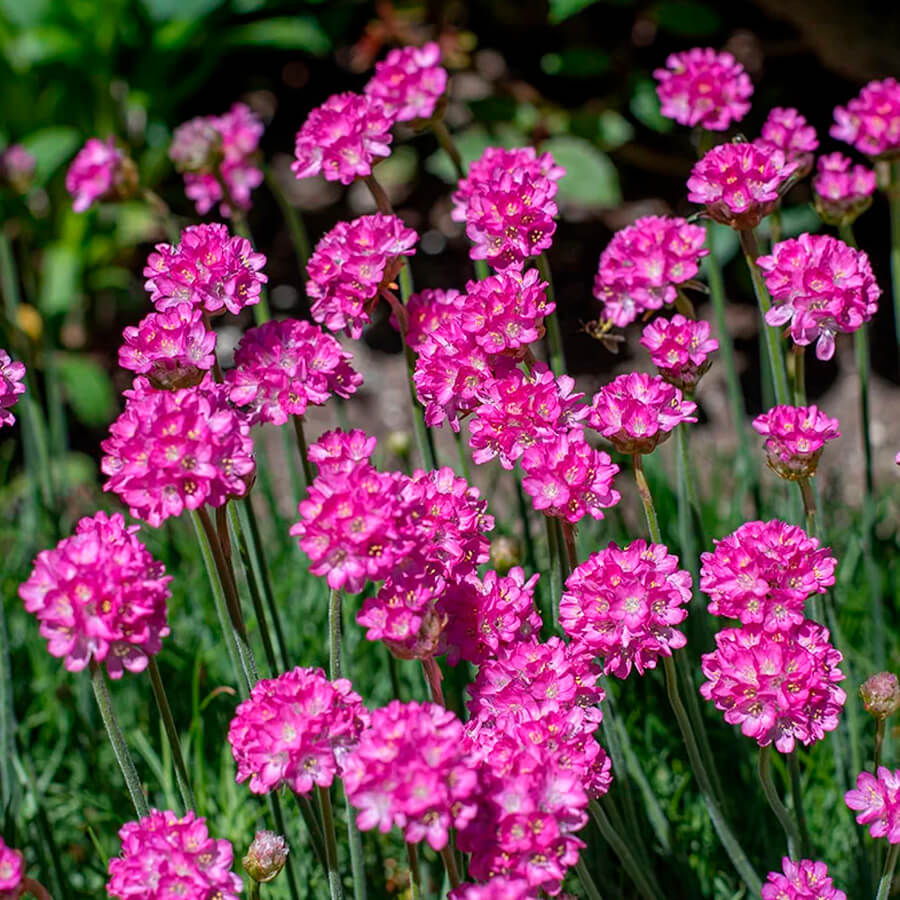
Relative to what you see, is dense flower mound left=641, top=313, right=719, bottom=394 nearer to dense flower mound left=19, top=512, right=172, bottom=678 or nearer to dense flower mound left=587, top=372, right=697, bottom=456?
dense flower mound left=587, top=372, right=697, bottom=456

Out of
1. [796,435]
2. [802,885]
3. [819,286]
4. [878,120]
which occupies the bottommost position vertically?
[802,885]

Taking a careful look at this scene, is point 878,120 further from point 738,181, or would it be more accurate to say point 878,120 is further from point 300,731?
point 300,731

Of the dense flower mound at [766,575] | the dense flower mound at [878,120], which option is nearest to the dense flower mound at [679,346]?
the dense flower mound at [766,575]

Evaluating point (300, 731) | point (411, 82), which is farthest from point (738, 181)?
point (300, 731)

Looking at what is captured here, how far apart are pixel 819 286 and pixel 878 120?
0.55m

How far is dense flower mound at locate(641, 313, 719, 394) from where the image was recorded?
1379mm

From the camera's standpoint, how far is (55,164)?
3502mm

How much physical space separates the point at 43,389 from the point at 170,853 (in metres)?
2.96

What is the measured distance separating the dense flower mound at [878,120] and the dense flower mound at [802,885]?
1.05 meters

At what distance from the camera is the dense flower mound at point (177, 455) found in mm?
1088

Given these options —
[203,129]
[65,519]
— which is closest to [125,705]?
[65,519]

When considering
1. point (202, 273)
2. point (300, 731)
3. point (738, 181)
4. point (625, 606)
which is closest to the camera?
point (300, 731)

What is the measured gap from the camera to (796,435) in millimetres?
1338

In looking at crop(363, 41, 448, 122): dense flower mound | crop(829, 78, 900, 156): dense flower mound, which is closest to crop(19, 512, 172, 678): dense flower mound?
crop(363, 41, 448, 122): dense flower mound
